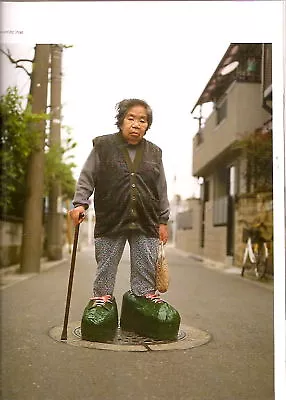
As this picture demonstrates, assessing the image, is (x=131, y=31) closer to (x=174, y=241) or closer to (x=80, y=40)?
(x=80, y=40)

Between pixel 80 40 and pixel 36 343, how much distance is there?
96 centimetres

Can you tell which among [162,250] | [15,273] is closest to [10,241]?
[15,273]

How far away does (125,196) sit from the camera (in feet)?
4.03

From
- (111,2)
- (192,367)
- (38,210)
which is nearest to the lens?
(192,367)

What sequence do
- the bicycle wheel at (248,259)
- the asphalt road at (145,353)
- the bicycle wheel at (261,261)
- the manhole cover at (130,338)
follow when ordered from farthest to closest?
the bicycle wheel at (248,259), the bicycle wheel at (261,261), the manhole cover at (130,338), the asphalt road at (145,353)

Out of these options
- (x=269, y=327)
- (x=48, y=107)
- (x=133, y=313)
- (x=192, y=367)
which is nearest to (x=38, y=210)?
(x=48, y=107)

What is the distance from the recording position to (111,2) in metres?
1.27

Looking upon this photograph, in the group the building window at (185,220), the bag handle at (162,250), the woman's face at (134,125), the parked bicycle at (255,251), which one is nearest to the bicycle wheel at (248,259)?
the parked bicycle at (255,251)

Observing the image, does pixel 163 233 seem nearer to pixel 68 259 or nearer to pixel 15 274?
pixel 68 259

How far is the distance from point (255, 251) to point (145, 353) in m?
0.53

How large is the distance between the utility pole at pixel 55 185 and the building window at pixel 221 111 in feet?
1.87

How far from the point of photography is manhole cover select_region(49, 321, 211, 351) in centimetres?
119

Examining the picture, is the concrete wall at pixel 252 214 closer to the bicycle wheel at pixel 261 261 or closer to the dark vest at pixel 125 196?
the bicycle wheel at pixel 261 261

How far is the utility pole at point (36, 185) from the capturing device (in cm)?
Answer: 137
